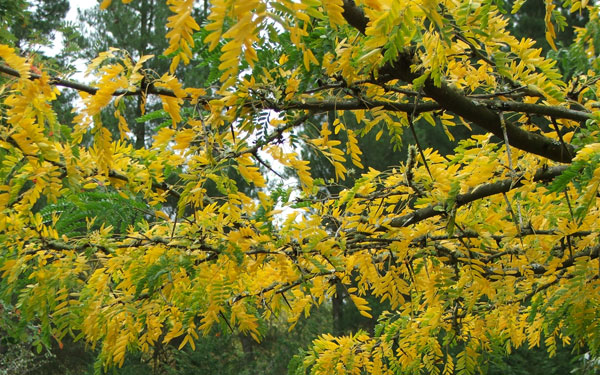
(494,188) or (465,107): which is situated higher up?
(465,107)

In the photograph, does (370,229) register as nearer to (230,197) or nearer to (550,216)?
(230,197)

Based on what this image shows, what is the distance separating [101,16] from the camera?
11.6 meters

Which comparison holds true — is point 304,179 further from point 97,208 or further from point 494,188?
point 97,208

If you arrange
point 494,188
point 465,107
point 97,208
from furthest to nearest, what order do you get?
1. point 97,208
2. point 494,188
3. point 465,107

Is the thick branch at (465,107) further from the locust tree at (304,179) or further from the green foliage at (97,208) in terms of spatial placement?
the green foliage at (97,208)

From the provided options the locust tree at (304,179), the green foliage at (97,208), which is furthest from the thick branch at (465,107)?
the green foliage at (97,208)

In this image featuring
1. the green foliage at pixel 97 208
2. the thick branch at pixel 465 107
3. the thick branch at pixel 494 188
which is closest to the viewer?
the thick branch at pixel 465 107

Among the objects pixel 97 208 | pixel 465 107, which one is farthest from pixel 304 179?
pixel 97 208

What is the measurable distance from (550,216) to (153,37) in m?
10.6

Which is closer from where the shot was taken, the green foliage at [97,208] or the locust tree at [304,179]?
the locust tree at [304,179]

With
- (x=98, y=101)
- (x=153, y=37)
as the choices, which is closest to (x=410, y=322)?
(x=98, y=101)

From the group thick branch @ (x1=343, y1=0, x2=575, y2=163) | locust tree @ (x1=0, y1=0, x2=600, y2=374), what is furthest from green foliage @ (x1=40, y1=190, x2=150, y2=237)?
thick branch @ (x1=343, y1=0, x2=575, y2=163)

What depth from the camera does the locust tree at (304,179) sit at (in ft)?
4.82

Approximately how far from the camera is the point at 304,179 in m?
1.95
